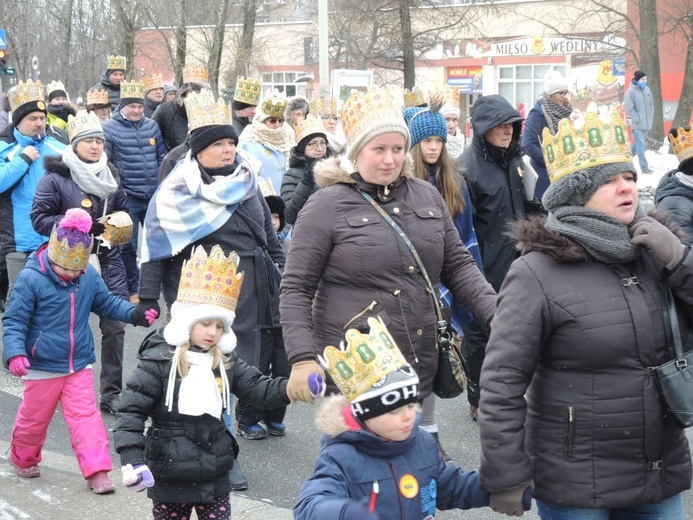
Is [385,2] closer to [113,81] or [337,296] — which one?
[113,81]

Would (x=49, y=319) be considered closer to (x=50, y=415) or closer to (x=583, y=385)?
(x=50, y=415)

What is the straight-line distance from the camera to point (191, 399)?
171 inches

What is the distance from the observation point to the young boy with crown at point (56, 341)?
573 centimetres

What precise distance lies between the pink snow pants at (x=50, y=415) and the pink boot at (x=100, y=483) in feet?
0.56

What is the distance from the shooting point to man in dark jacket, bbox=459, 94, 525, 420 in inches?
260

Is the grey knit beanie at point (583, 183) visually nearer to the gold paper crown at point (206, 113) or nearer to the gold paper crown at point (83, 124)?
the gold paper crown at point (206, 113)

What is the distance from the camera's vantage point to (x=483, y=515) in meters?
5.31

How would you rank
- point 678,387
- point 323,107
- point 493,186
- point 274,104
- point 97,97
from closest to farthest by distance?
point 678,387 < point 493,186 < point 274,104 < point 323,107 < point 97,97

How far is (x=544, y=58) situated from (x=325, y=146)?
1402 inches

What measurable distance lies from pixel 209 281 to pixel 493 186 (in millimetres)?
2641

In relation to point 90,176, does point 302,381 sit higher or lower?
lower

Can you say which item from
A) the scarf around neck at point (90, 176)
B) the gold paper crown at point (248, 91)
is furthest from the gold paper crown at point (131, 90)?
the scarf around neck at point (90, 176)

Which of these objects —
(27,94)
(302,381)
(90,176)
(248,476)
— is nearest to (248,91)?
(27,94)

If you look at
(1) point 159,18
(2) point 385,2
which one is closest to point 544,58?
(2) point 385,2
